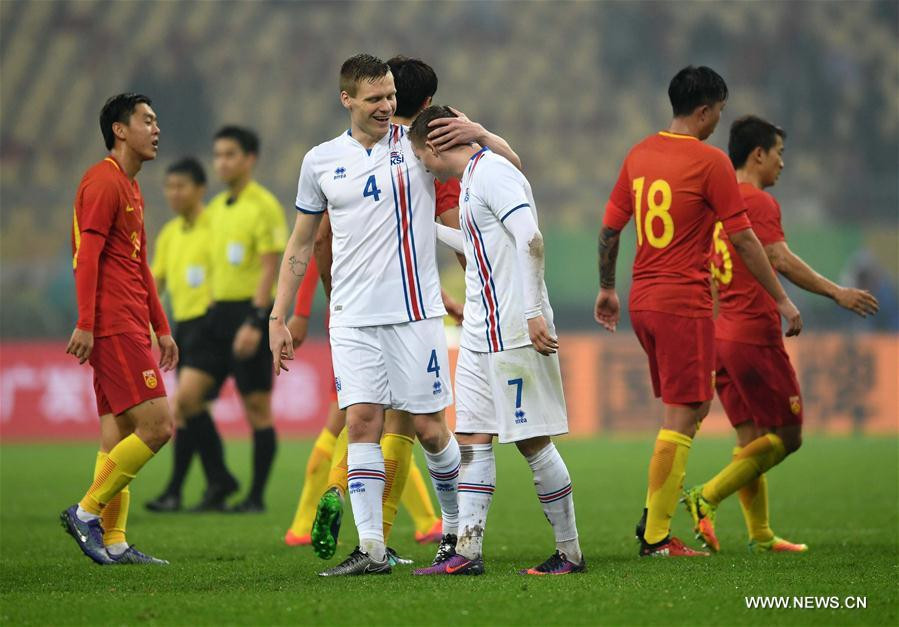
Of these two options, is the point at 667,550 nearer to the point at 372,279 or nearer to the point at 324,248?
the point at 372,279

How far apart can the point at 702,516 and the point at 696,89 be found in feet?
A: 7.25

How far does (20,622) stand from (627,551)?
3.32 metres

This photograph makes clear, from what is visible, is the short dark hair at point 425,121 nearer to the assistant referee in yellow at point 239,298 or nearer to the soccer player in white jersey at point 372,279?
the soccer player in white jersey at point 372,279

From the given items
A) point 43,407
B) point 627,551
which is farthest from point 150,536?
point 43,407

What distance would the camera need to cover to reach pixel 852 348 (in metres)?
17.6

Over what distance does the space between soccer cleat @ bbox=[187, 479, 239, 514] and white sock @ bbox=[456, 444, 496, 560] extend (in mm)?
4628

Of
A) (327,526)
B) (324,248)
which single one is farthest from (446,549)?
(324,248)

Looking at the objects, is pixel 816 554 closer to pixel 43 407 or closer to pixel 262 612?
pixel 262 612

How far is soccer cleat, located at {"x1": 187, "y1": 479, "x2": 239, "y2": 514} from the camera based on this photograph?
394 inches

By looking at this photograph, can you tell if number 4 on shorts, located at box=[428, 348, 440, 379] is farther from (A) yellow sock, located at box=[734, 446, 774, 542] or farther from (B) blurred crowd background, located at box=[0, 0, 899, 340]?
(B) blurred crowd background, located at box=[0, 0, 899, 340]

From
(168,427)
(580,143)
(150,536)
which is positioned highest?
(580,143)

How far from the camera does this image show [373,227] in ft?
19.0

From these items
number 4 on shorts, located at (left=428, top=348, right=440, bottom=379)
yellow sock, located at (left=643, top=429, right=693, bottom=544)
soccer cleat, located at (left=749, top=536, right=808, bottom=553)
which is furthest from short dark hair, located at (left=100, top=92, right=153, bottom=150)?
soccer cleat, located at (left=749, top=536, right=808, bottom=553)

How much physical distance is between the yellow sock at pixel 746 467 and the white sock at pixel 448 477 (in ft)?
5.01
